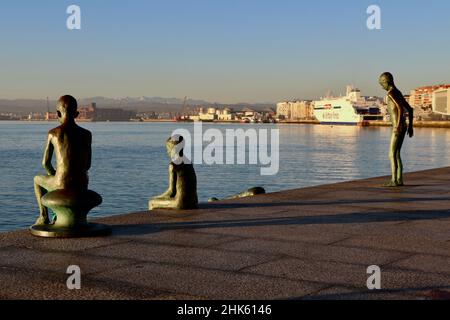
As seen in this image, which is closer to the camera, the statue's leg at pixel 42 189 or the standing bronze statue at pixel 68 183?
the standing bronze statue at pixel 68 183

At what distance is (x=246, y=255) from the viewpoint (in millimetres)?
6852

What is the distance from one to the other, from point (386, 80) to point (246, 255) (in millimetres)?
7996

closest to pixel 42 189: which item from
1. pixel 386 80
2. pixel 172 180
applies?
pixel 172 180

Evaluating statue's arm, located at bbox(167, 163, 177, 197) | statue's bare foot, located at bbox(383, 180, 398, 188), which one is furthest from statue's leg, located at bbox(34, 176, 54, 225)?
statue's bare foot, located at bbox(383, 180, 398, 188)

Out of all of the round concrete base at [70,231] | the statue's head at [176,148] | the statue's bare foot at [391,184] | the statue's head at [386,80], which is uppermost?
the statue's head at [386,80]

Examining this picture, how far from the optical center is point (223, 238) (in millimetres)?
7812

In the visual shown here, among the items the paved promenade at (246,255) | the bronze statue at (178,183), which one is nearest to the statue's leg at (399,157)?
the paved promenade at (246,255)

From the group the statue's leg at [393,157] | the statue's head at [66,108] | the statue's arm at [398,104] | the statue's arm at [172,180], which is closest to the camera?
the statue's head at [66,108]

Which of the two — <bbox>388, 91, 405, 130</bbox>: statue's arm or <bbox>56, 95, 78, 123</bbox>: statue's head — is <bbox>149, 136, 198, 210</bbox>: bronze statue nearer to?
<bbox>56, 95, 78, 123</bbox>: statue's head

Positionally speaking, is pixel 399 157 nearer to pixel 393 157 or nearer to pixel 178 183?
pixel 393 157

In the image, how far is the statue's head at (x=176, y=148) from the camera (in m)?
9.98

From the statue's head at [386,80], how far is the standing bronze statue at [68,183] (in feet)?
24.9

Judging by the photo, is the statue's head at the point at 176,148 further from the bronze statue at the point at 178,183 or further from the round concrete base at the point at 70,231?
the round concrete base at the point at 70,231
